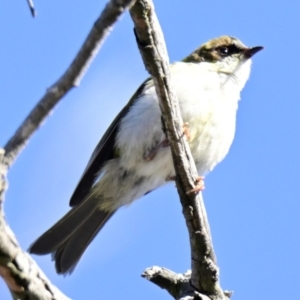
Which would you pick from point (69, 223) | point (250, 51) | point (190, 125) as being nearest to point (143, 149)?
point (190, 125)

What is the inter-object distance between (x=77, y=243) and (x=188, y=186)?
187 cm

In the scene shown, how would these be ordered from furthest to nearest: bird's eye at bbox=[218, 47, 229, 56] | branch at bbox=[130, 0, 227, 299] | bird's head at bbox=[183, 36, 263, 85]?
bird's eye at bbox=[218, 47, 229, 56] < bird's head at bbox=[183, 36, 263, 85] < branch at bbox=[130, 0, 227, 299]

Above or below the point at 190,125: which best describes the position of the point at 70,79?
below

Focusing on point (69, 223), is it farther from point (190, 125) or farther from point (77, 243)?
point (190, 125)

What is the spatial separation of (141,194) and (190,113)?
0.90 meters

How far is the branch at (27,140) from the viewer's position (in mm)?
1902

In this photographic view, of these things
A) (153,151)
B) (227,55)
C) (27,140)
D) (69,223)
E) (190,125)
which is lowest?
(27,140)

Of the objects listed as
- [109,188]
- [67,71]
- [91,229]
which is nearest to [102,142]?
[109,188]

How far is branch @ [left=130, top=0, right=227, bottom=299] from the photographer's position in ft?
11.3

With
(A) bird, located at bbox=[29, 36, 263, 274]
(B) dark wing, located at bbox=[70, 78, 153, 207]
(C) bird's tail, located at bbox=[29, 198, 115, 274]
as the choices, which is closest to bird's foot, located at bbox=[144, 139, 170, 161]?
(A) bird, located at bbox=[29, 36, 263, 274]

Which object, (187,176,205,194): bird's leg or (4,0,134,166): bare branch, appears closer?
(4,0,134,166): bare branch

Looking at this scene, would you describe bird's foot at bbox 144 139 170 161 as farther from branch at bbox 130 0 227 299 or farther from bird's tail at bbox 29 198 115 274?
branch at bbox 130 0 227 299

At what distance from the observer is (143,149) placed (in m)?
5.18

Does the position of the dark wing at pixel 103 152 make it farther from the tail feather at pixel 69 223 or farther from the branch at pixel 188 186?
the branch at pixel 188 186
